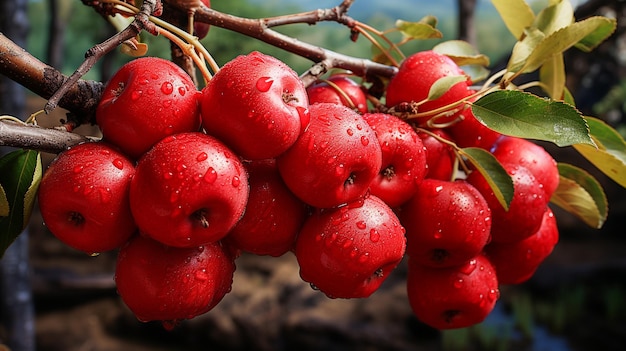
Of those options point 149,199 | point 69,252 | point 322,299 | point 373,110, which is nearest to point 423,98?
point 373,110

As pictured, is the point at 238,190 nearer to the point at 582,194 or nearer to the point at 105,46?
the point at 105,46

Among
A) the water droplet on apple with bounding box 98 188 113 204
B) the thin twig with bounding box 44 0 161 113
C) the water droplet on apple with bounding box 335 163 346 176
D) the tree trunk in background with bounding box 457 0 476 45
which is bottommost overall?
the tree trunk in background with bounding box 457 0 476 45

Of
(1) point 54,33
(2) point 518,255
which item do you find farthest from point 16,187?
(1) point 54,33

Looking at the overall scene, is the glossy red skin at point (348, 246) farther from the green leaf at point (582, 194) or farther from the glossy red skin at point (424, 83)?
the green leaf at point (582, 194)

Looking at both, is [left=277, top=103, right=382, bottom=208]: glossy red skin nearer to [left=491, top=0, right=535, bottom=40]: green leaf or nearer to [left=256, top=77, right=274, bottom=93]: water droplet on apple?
[left=256, top=77, right=274, bottom=93]: water droplet on apple

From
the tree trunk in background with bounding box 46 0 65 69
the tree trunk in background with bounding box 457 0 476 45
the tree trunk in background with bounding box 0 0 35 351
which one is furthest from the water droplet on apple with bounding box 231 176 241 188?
the tree trunk in background with bounding box 46 0 65 69

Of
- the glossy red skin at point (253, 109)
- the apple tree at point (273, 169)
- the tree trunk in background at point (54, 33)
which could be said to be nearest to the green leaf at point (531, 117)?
the apple tree at point (273, 169)

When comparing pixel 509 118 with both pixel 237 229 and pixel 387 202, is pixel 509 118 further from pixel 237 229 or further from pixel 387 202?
pixel 237 229
